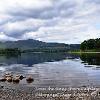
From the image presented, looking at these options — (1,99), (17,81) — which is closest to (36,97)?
(1,99)

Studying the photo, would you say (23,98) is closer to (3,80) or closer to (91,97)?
(91,97)

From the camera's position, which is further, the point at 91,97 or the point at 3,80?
the point at 3,80

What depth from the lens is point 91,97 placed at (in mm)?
53688

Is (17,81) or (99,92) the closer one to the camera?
(99,92)

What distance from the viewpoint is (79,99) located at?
5247cm

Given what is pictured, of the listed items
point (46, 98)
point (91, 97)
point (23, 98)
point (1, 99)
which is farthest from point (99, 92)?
point (1, 99)

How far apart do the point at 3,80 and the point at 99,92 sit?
4459 centimetres

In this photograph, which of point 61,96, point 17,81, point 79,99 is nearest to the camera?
point 79,99

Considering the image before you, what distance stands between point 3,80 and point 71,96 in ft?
146

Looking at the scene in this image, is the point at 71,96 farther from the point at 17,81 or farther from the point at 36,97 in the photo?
the point at 17,81

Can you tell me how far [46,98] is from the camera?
55.1 metres

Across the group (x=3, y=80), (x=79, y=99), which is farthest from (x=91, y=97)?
(x=3, y=80)

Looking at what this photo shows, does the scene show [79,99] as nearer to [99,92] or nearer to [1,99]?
[99,92]

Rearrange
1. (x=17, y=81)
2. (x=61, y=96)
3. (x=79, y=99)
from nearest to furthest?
(x=79, y=99), (x=61, y=96), (x=17, y=81)
